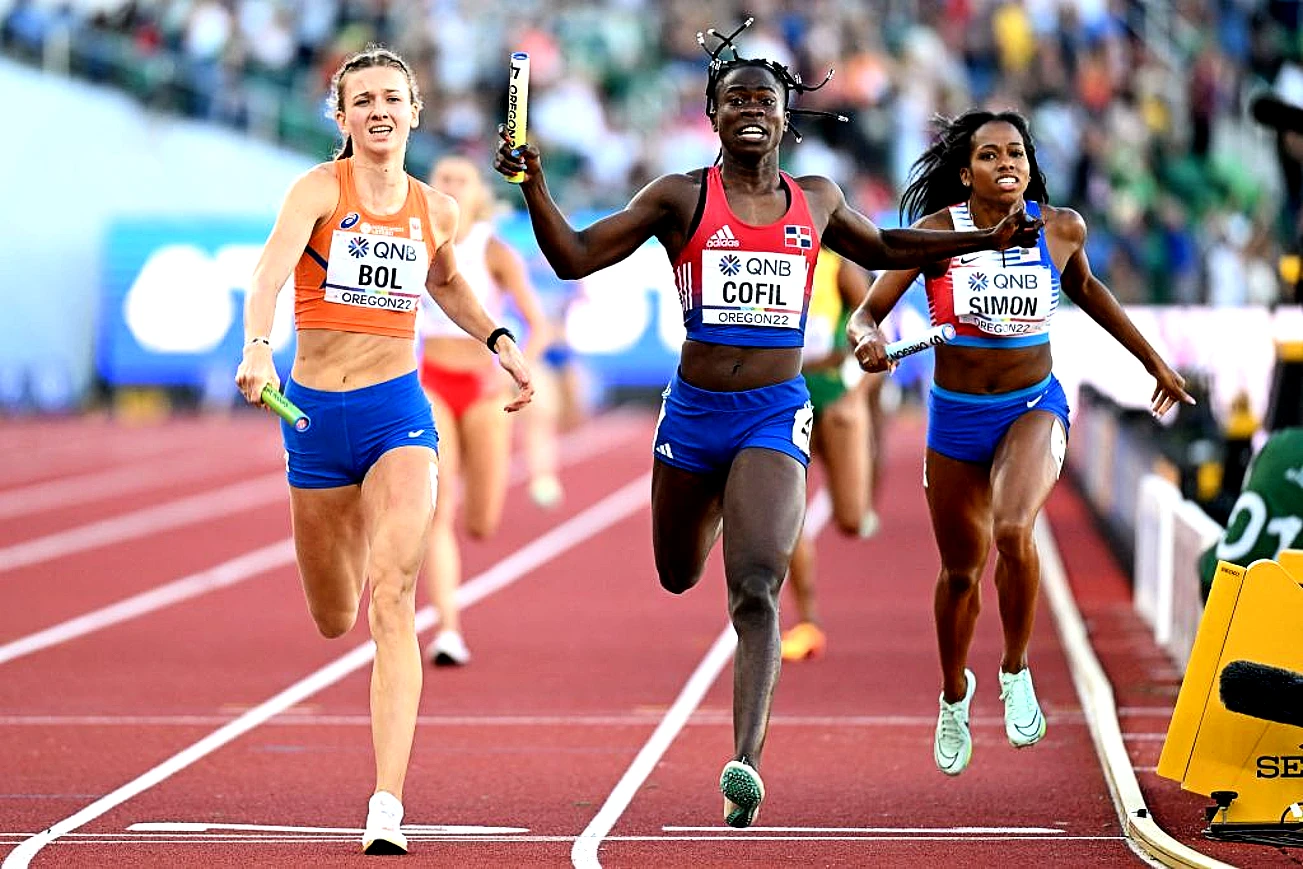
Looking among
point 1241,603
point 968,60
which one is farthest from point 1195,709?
point 968,60

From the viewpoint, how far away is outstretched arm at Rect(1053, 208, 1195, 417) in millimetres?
8750

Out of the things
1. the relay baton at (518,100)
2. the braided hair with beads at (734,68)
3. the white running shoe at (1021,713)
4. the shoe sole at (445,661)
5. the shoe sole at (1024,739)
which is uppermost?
the braided hair with beads at (734,68)

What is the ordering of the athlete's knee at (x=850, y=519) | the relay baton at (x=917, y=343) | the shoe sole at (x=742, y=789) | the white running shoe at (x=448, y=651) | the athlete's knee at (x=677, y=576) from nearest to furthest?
the shoe sole at (x=742, y=789) → the relay baton at (x=917, y=343) → the athlete's knee at (x=677, y=576) → the white running shoe at (x=448, y=651) → the athlete's knee at (x=850, y=519)

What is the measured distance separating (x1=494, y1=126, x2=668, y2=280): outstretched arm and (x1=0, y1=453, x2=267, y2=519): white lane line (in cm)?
1431

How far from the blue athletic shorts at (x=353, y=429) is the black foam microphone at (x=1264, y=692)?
2.37 meters

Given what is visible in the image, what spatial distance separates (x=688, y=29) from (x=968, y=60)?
3492mm

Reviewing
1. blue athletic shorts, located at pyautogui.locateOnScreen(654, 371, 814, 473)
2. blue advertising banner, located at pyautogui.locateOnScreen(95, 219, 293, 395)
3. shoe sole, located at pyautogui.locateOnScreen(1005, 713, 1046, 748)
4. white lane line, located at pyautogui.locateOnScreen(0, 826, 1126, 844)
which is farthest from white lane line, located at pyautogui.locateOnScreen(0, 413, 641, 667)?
blue advertising banner, located at pyautogui.locateOnScreen(95, 219, 293, 395)

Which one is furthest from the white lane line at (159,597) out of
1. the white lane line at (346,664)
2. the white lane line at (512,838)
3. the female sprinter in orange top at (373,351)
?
the female sprinter in orange top at (373,351)

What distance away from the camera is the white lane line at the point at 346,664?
27.0 feet

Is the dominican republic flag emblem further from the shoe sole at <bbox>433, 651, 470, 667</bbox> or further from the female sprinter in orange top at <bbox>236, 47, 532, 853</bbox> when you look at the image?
the shoe sole at <bbox>433, 651, 470, 667</bbox>

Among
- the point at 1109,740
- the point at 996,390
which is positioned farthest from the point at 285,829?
the point at 1109,740

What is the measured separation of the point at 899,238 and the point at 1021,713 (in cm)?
158

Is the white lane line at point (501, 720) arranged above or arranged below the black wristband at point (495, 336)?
below

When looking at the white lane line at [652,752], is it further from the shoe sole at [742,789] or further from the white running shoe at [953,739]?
the white running shoe at [953,739]
